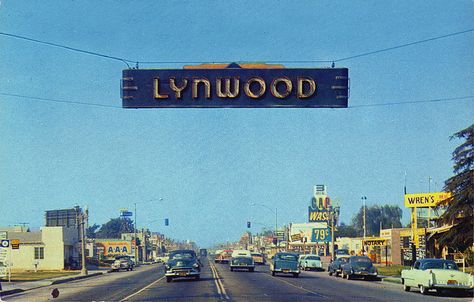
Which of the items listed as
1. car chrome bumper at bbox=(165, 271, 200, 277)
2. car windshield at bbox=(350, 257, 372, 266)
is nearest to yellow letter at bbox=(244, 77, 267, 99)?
car chrome bumper at bbox=(165, 271, 200, 277)

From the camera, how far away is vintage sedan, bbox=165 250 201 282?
140 feet

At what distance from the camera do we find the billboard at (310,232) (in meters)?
135

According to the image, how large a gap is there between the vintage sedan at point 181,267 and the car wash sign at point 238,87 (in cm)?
2011

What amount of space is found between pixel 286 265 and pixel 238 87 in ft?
99.3

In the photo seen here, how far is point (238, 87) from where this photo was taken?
24031 mm

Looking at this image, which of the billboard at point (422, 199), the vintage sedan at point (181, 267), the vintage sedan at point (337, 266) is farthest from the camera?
the billboard at point (422, 199)

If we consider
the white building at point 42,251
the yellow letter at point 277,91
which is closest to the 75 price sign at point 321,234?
the white building at point 42,251

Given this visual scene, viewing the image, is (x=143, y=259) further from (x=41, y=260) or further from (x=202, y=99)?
(x=202, y=99)

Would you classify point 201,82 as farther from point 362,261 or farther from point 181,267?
point 362,261

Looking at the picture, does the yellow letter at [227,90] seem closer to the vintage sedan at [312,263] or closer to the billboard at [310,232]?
the vintage sedan at [312,263]

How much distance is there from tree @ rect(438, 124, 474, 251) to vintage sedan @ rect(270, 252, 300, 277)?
10.8 meters

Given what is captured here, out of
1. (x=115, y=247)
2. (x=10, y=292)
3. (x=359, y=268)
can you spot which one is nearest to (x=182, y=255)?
(x=10, y=292)

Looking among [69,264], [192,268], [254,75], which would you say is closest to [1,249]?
[192,268]

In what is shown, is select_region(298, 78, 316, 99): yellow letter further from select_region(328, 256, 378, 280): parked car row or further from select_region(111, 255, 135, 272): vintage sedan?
select_region(111, 255, 135, 272): vintage sedan
